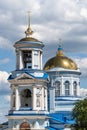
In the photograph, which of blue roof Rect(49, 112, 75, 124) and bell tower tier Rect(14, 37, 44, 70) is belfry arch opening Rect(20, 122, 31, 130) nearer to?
blue roof Rect(49, 112, 75, 124)

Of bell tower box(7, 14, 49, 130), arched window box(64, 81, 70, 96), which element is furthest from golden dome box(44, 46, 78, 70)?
bell tower box(7, 14, 49, 130)

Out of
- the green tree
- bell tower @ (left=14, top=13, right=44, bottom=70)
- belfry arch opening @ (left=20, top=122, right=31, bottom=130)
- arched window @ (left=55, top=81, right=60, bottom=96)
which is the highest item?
bell tower @ (left=14, top=13, right=44, bottom=70)

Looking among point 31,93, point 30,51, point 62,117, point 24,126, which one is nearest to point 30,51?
point 30,51

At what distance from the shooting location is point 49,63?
60906 millimetres

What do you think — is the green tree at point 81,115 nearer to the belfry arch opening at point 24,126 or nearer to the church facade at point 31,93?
the church facade at point 31,93

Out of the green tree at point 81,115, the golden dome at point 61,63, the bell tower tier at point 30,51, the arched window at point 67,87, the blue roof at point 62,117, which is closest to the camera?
the green tree at point 81,115

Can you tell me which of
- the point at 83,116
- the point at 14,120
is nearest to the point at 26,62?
the point at 14,120

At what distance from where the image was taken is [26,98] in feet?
171

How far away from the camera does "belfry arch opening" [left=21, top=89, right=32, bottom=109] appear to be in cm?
5128

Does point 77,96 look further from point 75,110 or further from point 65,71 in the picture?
point 75,110

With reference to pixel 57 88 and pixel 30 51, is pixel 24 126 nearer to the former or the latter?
pixel 30 51

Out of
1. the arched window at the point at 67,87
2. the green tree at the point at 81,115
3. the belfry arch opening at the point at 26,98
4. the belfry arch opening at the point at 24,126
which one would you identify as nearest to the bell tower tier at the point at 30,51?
the belfry arch opening at the point at 26,98

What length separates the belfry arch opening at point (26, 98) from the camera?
51281 millimetres

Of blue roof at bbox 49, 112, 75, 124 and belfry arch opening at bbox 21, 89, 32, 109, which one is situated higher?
belfry arch opening at bbox 21, 89, 32, 109
